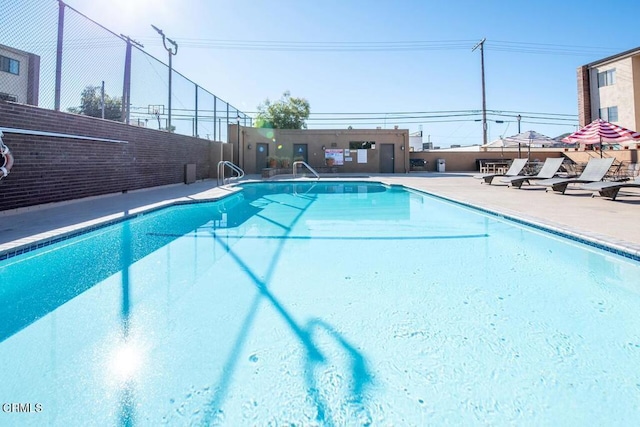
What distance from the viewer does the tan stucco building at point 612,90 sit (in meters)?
18.0

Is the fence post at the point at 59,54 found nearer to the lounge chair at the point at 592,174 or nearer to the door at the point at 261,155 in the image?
the lounge chair at the point at 592,174

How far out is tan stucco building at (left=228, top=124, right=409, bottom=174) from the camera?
19.0 meters

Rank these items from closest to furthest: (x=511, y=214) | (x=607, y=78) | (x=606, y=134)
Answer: (x=511, y=214)
(x=606, y=134)
(x=607, y=78)

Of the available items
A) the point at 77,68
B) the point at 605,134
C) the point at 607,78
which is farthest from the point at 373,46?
the point at 77,68

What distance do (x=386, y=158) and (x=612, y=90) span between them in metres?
12.3

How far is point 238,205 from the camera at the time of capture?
8.73 m

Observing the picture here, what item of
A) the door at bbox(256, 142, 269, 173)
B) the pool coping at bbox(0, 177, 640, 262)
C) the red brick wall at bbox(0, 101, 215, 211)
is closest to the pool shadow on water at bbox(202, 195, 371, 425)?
the pool coping at bbox(0, 177, 640, 262)

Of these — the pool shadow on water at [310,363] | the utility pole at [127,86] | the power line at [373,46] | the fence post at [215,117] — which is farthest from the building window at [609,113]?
the pool shadow on water at [310,363]

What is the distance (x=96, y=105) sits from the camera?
780cm

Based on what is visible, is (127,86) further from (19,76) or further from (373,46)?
(373,46)

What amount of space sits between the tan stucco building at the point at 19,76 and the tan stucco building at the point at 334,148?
1262 centimetres

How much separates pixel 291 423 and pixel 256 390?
0.99 feet

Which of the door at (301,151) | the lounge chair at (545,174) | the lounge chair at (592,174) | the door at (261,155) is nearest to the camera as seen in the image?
the lounge chair at (592,174)

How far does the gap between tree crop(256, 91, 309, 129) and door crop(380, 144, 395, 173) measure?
447 inches
